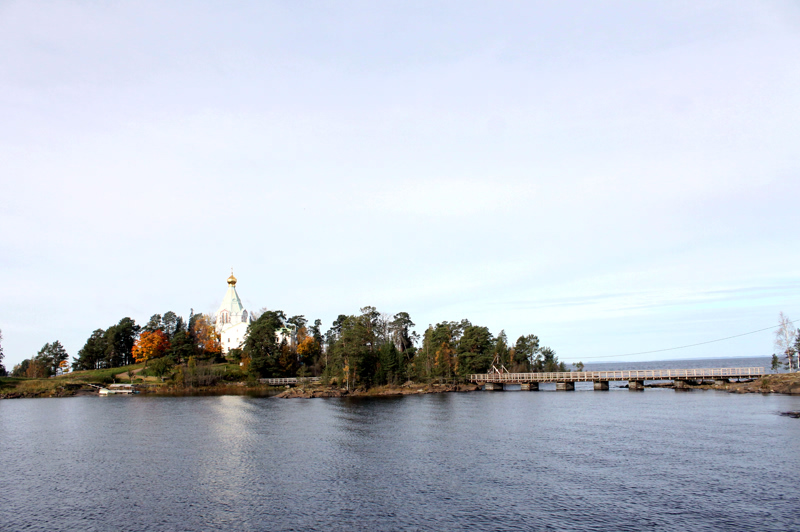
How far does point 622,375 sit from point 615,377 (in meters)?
1.56

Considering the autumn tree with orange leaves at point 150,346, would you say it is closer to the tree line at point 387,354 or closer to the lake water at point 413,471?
the tree line at point 387,354

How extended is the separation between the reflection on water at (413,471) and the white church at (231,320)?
9779 centimetres

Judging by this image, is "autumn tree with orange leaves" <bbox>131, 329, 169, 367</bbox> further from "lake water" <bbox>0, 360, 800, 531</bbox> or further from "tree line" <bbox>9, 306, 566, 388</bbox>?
"lake water" <bbox>0, 360, 800, 531</bbox>

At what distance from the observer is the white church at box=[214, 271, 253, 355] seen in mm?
174875

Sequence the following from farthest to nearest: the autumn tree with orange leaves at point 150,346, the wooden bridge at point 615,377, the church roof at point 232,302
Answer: the church roof at point 232,302
the autumn tree with orange leaves at point 150,346
the wooden bridge at point 615,377

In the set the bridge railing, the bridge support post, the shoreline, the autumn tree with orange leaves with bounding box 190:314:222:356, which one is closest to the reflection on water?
the shoreline

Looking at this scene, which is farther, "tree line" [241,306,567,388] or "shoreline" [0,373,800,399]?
"tree line" [241,306,567,388]

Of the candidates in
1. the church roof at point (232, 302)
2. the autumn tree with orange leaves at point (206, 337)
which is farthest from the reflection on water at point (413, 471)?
the church roof at point (232, 302)

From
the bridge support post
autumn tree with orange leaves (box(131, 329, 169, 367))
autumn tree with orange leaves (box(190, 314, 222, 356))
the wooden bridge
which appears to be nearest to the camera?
the wooden bridge

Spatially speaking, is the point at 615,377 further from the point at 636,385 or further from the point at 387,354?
the point at 387,354

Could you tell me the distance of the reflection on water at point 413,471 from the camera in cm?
3175

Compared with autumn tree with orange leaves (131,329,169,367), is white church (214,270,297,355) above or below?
above

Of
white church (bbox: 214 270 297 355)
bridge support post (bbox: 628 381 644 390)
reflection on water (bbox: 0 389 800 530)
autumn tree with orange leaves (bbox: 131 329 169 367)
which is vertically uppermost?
white church (bbox: 214 270 297 355)

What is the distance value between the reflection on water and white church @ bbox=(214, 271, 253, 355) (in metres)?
97.8
